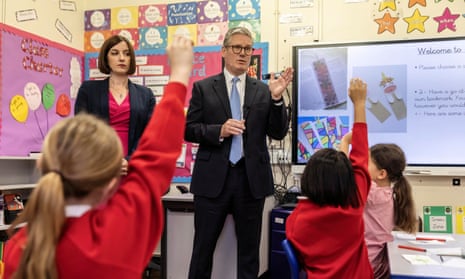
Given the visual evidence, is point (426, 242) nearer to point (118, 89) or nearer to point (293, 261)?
point (293, 261)

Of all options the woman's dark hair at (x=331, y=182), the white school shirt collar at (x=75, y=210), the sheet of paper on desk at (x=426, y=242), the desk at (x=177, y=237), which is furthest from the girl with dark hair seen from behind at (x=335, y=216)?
the desk at (x=177, y=237)

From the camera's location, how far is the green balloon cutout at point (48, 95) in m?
3.66

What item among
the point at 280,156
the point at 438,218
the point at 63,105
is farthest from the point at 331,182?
the point at 63,105

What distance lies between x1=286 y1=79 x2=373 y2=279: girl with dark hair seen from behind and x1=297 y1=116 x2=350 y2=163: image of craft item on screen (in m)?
1.99

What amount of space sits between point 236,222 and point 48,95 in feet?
7.43

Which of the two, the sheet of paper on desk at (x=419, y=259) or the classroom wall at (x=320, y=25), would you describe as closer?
the sheet of paper on desk at (x=419, y=259)

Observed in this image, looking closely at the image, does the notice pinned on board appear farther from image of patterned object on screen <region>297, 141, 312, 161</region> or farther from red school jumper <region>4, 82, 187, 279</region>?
red school jumper <region>4, 82, 187, 279</region>

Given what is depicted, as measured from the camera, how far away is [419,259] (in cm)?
159

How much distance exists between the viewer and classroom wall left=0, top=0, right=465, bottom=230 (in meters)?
3.39

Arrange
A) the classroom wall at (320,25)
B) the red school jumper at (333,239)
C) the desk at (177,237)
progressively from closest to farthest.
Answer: the red school jumper at (333,239), the desk at (177,237), the classroom wall at (320,25)

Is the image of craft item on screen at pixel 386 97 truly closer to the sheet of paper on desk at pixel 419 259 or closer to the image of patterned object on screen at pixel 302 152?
the image of patterned object on screen at pixel 302 152

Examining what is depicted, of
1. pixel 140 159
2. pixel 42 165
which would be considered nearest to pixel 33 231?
pixel 42 165

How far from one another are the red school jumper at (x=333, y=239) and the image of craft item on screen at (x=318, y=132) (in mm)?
2001

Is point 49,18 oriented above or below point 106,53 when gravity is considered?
above
